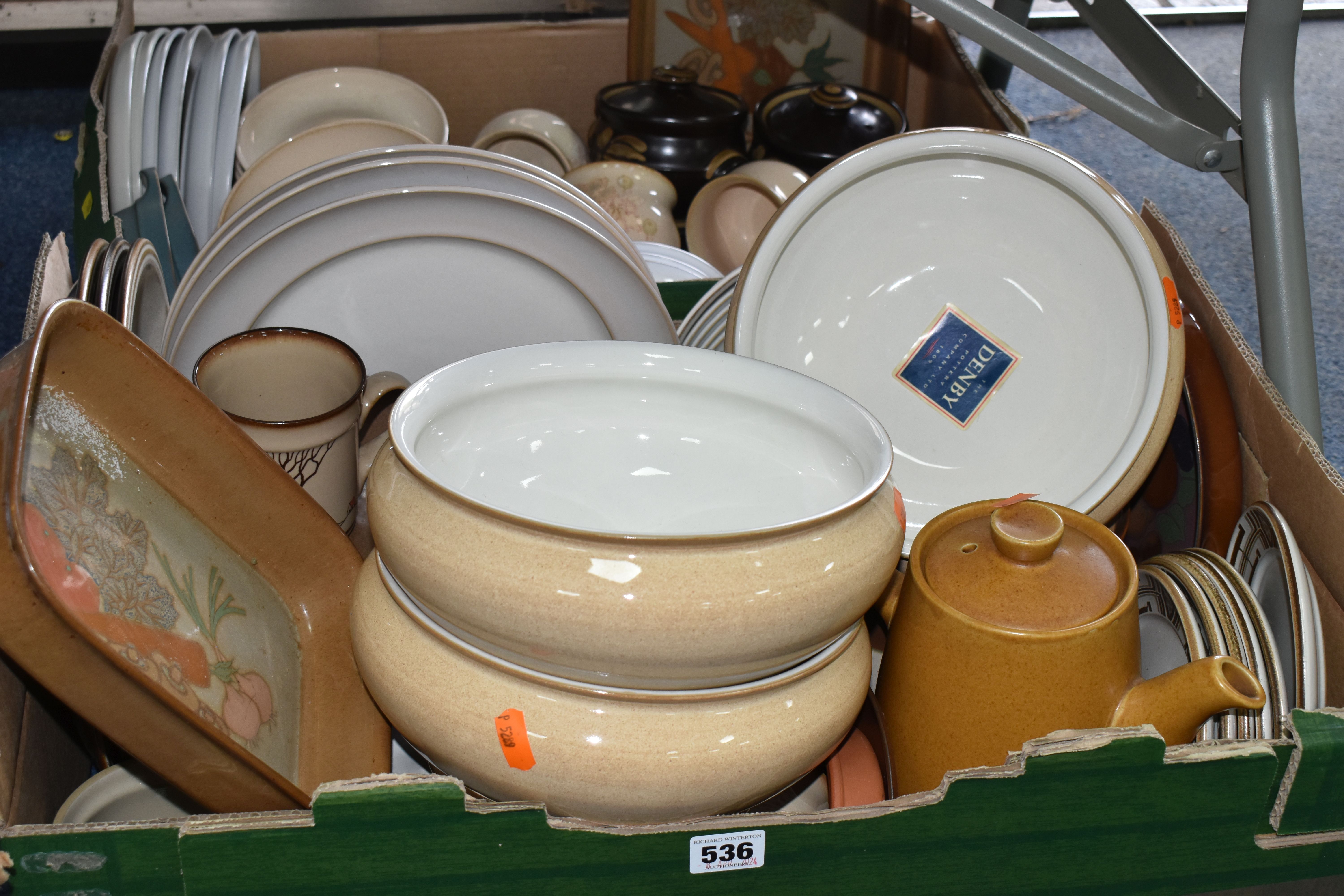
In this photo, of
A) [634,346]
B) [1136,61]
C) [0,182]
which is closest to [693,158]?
[1136,61]

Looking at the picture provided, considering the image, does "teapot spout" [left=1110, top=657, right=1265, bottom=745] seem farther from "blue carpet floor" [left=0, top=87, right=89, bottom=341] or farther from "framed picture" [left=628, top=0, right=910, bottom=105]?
"blue carpet floor" [left=0, top=87, right=89, bottom=341]

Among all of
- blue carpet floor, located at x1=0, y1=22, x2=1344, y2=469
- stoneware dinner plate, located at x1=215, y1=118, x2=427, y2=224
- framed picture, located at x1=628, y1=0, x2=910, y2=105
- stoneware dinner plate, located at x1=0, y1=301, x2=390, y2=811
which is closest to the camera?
stoneware dinner plate, located at x1=0, y1=301, x2=390, y2=811

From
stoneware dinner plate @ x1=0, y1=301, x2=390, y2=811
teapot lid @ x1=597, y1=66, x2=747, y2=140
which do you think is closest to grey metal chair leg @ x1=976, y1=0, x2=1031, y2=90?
teapot lid @ x1=597, y1=66, x2=747, y2=140

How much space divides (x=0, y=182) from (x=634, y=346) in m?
1.83

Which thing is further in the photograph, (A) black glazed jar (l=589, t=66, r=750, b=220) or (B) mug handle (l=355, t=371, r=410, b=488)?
(A) black glazed jar (l=589, t=66, r=750, b=220)

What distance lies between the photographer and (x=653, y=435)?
597 millimetres

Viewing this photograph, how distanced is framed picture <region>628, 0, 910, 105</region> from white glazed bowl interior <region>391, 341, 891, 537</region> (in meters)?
0.91

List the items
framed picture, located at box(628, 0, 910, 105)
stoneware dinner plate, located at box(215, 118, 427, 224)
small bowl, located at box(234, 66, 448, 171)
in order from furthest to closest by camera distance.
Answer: framed picture, located at box(628, 0, 910, 105) < small bowl, located at box(234, 66, 448, 171) < stoneware dinner plate, located at box(215, 118, 427, 224)

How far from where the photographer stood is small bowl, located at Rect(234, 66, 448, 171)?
4.07 feet

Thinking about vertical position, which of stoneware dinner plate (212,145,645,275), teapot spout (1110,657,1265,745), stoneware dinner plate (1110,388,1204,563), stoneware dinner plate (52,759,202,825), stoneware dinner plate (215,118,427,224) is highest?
stoneware dinner plate (212,145,645,275)

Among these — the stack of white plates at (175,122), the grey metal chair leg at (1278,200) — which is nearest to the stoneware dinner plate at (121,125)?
the stack of white plates at (175,122)

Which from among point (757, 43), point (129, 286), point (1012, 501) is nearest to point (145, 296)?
point (129, 286)

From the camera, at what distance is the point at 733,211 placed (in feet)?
3.73

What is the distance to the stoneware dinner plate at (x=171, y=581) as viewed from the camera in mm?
413
